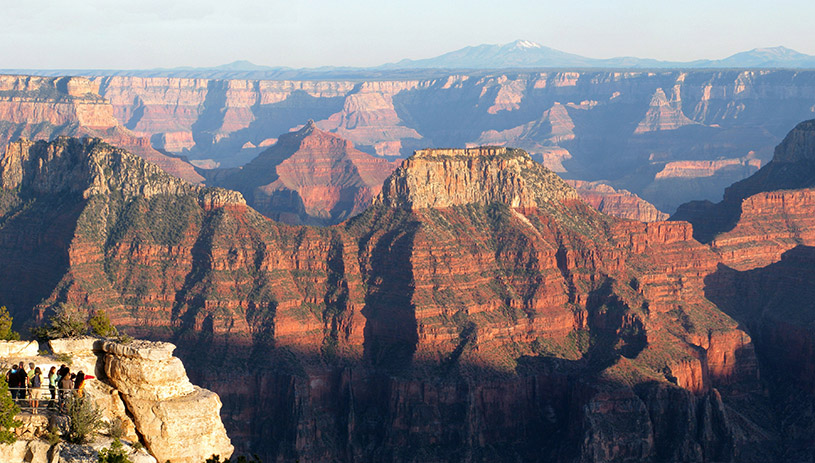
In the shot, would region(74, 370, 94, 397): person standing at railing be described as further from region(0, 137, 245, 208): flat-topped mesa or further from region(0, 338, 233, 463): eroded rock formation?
region(0, 137, 245, 208): flat-topped mesa

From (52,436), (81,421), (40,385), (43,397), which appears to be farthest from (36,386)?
(81,421)

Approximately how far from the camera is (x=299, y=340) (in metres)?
132

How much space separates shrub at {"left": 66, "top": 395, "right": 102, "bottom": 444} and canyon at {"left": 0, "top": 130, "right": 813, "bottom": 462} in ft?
264

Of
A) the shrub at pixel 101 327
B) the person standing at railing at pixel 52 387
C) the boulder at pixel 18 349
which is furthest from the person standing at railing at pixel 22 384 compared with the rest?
the shrub at pixel 101 327

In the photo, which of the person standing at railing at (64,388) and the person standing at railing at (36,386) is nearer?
the person standing at railing at (64,388)

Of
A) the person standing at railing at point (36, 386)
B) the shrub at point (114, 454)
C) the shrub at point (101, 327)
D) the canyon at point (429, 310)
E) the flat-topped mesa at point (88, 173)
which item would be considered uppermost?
the person standing at railing at point (36, 386)

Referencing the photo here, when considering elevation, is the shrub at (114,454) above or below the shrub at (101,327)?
below

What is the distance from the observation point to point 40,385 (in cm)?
4319

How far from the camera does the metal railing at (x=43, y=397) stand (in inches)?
1662

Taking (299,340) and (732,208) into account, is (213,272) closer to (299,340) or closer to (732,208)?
(299,340)

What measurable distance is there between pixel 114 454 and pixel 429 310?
3743 inches

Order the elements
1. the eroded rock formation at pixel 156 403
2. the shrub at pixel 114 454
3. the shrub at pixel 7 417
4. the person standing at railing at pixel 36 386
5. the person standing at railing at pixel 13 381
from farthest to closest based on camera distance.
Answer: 1. the eroded rock formation at pixel 156 403
2. the person standing at railing at pixel 13 381
3. the person standing at railing at pixel 36 386
4. the shrub at pixel 7 417
5. the shrub at pixel 114 454

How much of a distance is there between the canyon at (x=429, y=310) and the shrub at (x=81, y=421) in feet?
264

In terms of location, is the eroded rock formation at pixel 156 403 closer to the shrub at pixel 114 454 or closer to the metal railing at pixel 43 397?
the metal railing at pixel 43 397
